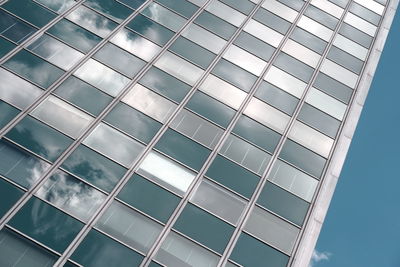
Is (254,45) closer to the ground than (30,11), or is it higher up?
higher up

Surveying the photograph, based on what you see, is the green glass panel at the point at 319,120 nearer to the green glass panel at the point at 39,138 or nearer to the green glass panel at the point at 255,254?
the green glass panel at the point at 255,254

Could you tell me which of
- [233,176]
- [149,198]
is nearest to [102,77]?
[149,198]

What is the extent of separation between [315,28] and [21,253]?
952 inches

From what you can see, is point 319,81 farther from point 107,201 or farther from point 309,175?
point 107,201

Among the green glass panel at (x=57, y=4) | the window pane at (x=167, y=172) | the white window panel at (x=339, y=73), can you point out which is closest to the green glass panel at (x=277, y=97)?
the white window panel at (x=339, y=73)

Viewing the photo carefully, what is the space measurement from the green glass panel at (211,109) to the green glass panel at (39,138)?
22.6ft

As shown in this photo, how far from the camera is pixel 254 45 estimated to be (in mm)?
29422

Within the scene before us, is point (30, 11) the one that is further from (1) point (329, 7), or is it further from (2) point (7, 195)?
(1) point (329, 7)

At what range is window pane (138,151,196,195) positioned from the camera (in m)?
21.1

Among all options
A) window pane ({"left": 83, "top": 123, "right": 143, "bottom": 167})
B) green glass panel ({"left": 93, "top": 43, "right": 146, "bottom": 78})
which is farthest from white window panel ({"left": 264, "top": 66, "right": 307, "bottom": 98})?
window pane ({"left": 83, "top": 123, "right": 143, "bottom": 167})

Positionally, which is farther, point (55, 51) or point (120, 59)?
point (120, 59)

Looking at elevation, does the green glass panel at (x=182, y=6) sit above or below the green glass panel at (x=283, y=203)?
above

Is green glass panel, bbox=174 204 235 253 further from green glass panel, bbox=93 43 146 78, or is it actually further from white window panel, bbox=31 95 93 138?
green glass panel, bbox=93 43 146 78

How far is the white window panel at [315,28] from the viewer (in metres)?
32.3
